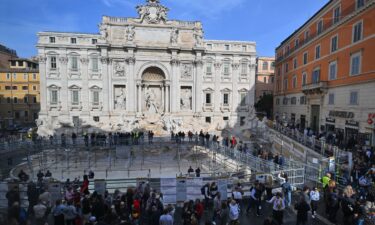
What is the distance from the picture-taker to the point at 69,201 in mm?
7605

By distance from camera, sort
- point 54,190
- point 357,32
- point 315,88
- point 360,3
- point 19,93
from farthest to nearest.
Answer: point 19,93 → point 315,88 → point 357,32 → point 360,3 → point 54,190

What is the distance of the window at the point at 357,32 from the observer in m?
18.8

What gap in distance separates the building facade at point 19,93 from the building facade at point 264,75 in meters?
46.4

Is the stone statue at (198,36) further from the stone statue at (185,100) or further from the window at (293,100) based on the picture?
the window at (293,100)

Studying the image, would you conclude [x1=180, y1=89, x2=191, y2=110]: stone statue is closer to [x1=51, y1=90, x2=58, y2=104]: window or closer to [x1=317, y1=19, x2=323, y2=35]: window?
[x1=51, y1=90, x2=58, y2=104]: window

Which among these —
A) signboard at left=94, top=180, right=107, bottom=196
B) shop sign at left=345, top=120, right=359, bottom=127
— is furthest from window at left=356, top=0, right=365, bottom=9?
signboard at left=94, top=180, right=107, bottom=196

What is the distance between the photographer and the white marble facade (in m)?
30.8

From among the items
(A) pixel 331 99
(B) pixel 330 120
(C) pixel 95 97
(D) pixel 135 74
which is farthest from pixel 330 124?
(C) pixel 95 97

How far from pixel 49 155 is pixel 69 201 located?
16771mm

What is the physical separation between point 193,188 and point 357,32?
20.3 m

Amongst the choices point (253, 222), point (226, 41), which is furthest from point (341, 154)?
point (226, 41)

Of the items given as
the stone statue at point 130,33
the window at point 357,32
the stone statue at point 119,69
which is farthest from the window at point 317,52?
the stone statue at point 119,69

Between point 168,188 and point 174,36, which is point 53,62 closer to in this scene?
point 174,36

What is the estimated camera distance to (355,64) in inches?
760
